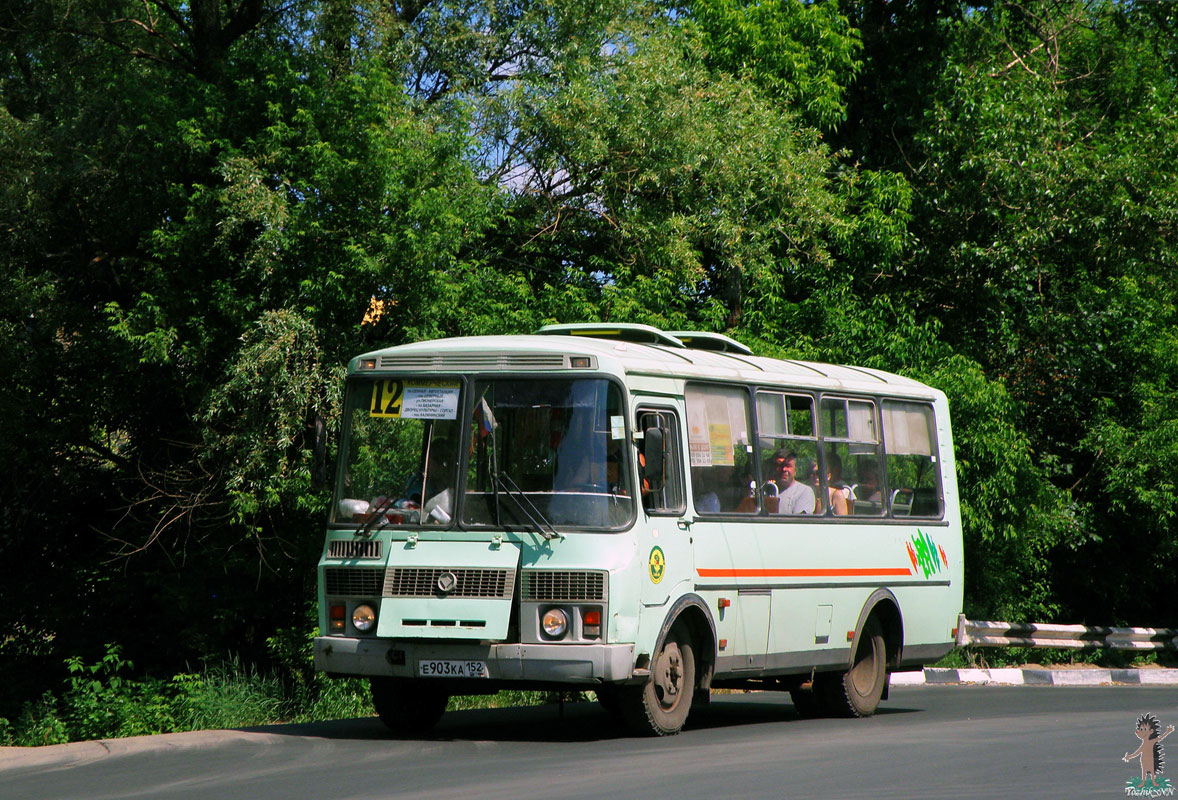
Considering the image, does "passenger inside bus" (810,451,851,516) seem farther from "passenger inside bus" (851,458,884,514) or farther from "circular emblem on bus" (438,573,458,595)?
"circular emblem on bus" (438,573,458,595)

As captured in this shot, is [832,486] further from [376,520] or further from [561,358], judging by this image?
[376,520]

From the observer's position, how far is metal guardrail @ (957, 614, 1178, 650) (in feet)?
78.0

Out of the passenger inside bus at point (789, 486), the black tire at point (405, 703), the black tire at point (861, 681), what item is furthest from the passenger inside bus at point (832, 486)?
the black tire at point (405, 703)

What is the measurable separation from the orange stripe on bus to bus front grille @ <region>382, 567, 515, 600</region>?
5.69 ft

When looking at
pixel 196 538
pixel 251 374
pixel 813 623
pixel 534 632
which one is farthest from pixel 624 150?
pixel 534 632

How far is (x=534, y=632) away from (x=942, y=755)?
9.67ft

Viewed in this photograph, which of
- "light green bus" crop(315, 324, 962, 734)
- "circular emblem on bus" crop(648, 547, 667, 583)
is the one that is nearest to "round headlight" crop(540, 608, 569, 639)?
"light green bus" crop(315, 324, 962, 734)

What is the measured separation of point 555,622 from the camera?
404 inches

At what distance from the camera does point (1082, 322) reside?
25594 mm

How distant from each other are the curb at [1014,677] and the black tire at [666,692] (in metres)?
9.55

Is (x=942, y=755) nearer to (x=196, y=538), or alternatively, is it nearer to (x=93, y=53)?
(x=196, y=538)

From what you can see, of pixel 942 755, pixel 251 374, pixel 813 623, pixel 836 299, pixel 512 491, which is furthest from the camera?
pixel 836 299

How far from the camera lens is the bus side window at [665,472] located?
10750mm

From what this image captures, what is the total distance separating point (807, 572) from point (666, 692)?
2185mm
